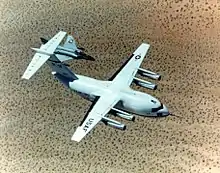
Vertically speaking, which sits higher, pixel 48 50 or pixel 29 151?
pixel 48 50

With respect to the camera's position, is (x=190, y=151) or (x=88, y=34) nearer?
(x=190, y=151)

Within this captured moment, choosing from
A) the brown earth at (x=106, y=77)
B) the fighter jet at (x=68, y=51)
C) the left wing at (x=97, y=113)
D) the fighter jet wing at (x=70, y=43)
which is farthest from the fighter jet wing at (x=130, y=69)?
the fighter jet wing at (x=70, y=43)

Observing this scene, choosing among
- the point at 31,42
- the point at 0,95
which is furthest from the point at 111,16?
the point at 0,95

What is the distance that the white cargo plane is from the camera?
2320cm

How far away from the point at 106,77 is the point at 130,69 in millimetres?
1955

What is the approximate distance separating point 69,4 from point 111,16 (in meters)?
2.60

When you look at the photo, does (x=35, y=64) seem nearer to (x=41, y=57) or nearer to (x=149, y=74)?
→ (x=41, y=57)

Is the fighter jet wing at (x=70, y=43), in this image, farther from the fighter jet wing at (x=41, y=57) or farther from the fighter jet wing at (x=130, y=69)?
the fighter jet wing at (x=130, y=69)

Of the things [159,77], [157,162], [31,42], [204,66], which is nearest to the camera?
[157,162]

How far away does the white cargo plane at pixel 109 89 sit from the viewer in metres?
23.2

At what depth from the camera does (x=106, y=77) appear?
27.3m

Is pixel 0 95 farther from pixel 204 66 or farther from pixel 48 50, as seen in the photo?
pixel 204 66

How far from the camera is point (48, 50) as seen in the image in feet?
82.2

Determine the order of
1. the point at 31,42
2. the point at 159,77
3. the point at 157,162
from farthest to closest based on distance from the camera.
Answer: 1. the point at 31,42
2. the point at 159,77
3. the point at 157,162
